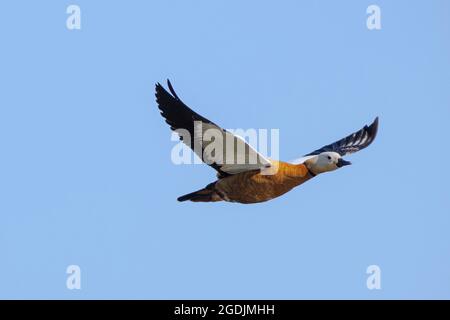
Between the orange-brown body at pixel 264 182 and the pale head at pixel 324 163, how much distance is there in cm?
11

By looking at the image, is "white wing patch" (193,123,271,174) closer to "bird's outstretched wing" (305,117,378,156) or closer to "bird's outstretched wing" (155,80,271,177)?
"bird's outstretched wing" (155,80,271,177)

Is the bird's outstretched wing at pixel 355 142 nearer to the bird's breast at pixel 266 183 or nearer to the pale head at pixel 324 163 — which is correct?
the pale head at pixel 324 163

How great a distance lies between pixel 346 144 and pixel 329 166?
250 centimetres

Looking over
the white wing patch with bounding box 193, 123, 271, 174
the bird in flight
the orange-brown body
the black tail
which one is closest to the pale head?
the bird in flight

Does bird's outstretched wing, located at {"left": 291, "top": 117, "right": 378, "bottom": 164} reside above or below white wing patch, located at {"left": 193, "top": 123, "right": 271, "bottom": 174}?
above

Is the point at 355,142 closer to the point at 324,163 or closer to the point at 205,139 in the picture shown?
the point at 324,163

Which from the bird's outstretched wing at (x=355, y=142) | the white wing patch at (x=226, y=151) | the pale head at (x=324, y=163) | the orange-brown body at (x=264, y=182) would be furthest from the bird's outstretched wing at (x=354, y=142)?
the white wing patch at (x=226, y=151)

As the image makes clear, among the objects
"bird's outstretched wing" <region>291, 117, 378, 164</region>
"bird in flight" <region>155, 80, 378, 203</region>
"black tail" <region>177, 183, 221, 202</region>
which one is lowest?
"black tail" <region>177, 183, 221, 202</region>

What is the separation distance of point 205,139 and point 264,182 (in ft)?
3.56

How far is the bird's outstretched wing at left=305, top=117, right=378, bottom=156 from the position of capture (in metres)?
25.6

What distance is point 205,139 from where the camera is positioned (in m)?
23.1
